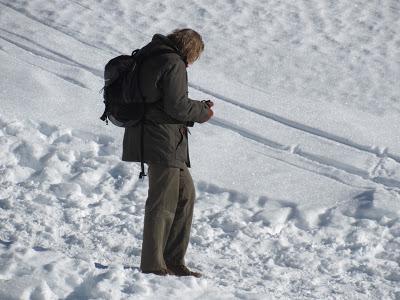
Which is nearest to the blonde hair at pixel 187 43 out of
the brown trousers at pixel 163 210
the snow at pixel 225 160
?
the brown trousers at pixel 163 210

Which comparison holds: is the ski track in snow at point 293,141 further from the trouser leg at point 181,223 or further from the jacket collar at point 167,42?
the jacket collar at point 167,42

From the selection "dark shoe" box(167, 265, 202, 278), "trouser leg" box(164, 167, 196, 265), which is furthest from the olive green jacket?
"dark shoe" box(167, 265, 202, 278)

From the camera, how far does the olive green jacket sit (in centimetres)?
455

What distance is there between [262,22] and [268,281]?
6043mm

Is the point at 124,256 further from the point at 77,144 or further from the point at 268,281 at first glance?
the point at 77,144

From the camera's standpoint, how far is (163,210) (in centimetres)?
481

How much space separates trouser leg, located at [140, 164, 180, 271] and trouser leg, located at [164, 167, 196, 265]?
97mm

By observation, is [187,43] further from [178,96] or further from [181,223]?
[181,223]

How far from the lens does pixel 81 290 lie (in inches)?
162

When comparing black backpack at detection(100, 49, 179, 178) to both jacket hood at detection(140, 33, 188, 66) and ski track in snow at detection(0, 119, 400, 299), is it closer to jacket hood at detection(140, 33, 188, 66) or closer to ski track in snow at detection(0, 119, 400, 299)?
jacket hood at detection(140, 33, 188, 66)

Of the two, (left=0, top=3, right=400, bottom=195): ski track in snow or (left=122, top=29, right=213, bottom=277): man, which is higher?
(left=122, top=29, right=213, bottom=277): man

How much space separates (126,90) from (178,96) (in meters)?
0.29

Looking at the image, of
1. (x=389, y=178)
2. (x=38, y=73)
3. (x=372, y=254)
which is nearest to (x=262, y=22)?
(x=38, y=73)

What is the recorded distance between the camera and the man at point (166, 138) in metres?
4.57
